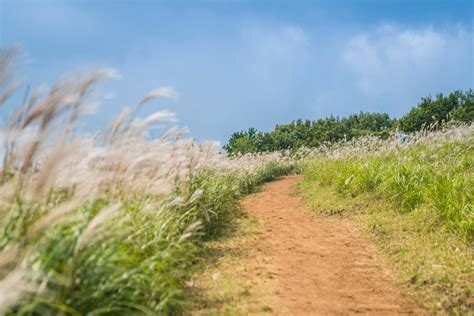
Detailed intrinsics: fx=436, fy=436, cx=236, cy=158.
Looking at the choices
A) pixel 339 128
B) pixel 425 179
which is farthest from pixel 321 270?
pixel 339 128

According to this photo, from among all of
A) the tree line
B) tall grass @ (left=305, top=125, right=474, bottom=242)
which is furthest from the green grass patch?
the tree line

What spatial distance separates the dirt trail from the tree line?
31.2 metres

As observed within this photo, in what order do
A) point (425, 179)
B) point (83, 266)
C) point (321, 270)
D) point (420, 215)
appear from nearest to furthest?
1. point (83, 266)
2. point (321, 270)
3. point (420, 215)
4. point (425, 179)

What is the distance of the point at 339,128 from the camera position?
151 ft

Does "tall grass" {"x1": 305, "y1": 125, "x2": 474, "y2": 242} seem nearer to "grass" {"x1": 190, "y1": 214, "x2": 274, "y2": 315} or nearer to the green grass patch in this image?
"grass" {"x1": 190, "y1": 214, "x2": 274, "y2": 315}

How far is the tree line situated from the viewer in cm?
3809

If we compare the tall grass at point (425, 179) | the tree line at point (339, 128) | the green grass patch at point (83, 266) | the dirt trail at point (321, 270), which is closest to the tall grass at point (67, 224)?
the green grass patch at point (83, 266)

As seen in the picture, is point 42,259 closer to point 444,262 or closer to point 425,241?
point 444,262

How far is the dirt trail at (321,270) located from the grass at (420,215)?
0.87 ft

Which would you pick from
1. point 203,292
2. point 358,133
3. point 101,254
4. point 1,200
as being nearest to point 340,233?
point 203,292

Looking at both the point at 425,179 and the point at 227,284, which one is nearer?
Result: the point at 227,284

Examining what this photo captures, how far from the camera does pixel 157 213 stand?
4480 mm

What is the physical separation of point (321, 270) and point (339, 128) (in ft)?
139

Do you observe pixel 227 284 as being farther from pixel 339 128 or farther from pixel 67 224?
pixel 339 128
